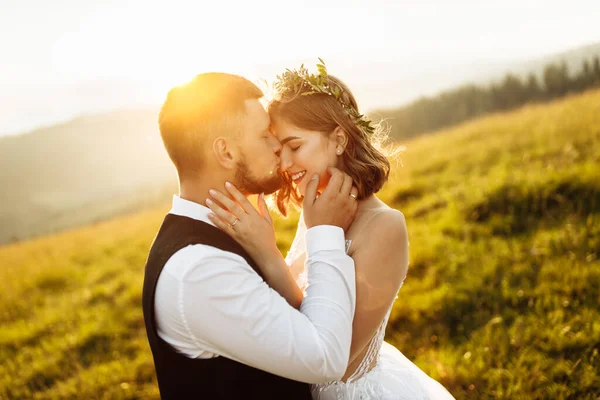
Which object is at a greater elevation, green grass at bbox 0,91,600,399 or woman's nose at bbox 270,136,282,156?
woman's nose at bbox 270,136,282,156

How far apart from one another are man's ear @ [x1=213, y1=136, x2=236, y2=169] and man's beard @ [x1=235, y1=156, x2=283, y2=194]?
0.06 meters

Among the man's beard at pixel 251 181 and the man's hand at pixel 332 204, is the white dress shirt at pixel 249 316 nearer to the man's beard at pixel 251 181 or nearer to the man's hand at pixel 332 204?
the man's hand at pixel 332 204

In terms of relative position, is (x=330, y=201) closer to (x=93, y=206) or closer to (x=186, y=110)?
(x=186, y=110)

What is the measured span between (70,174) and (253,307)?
4229 inches

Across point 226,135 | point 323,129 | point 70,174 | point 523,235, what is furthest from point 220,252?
point 70,174

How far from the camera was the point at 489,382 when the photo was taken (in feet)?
13.0

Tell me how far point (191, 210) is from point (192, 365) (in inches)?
30.5

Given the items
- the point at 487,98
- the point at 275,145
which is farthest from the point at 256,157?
the point at 487,98

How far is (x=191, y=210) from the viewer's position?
2414 millimetres

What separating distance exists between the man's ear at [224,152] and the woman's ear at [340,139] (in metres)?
0.93

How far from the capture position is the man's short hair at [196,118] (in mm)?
2514

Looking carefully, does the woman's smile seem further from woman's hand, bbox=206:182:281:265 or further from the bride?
woman's hand, bbox=206:182:281:265

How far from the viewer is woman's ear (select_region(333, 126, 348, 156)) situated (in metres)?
3.24

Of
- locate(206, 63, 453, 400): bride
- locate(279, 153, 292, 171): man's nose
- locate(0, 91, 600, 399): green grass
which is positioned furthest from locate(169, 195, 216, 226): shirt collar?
locate(0, 91, 600, 399): green grass
